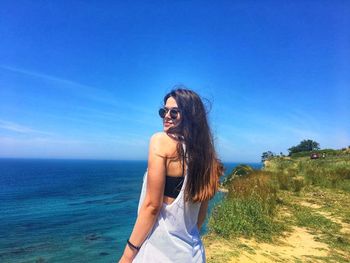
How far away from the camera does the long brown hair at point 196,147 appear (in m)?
2.00

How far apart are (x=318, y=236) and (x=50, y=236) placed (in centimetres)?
1602

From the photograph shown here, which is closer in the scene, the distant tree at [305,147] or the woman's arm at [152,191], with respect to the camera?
the woman's arm at [152,191]

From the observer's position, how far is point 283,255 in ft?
20.0

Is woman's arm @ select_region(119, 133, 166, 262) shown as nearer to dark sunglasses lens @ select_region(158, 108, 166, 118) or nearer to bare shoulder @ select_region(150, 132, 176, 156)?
bare shoulder @ select_region(150, 132, 176, 156)

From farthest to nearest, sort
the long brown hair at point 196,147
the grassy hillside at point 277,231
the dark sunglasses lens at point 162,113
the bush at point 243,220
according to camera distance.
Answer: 1. the bush at point 243,220
2. the grassy hillside at point 277,231
3. the dark sunglasses lens at point 162,113
4. the long brown hair at point 196,147

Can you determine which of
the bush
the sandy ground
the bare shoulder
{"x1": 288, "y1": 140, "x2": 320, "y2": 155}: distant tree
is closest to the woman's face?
the bare shoulder

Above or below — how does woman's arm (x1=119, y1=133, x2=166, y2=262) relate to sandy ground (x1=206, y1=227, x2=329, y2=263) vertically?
above

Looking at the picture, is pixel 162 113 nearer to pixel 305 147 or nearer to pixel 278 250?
pixel 278 250

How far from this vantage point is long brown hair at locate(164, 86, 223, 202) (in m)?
2.00

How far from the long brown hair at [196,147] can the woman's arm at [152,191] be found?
146 millimetres

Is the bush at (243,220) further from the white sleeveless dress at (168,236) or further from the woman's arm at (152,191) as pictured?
the woman's arm at (152,191)

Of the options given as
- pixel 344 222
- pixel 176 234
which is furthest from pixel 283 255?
pixel 176 234

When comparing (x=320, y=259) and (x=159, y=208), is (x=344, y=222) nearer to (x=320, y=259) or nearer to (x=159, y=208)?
(x=320, y=259)

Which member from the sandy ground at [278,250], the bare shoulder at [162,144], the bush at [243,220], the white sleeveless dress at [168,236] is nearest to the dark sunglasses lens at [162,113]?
the bare shoulder at [162,144]
